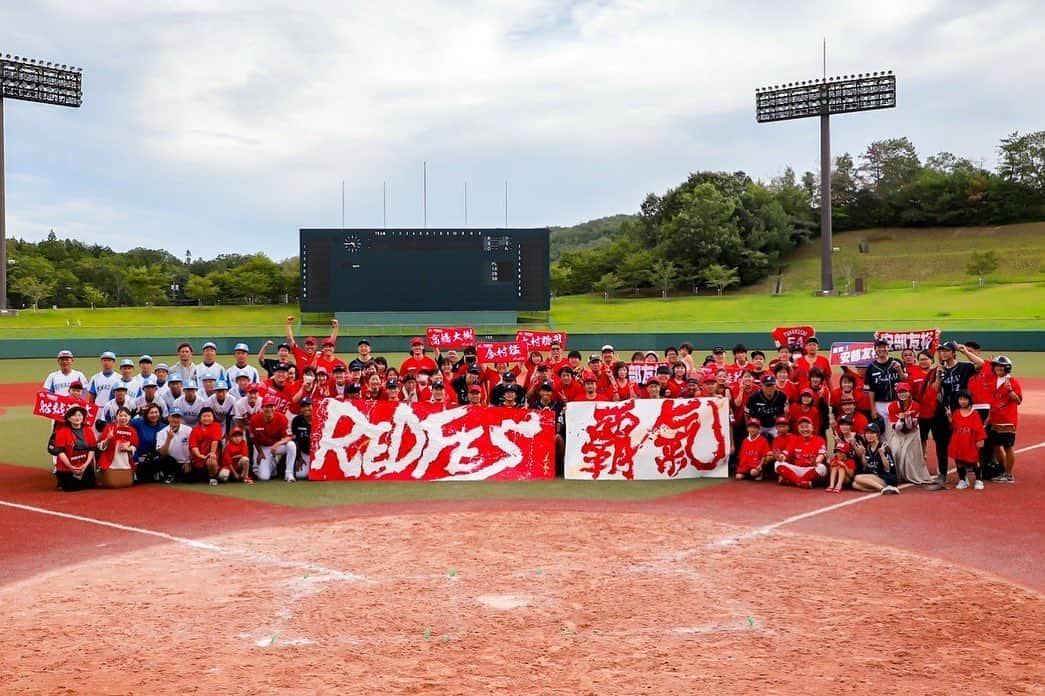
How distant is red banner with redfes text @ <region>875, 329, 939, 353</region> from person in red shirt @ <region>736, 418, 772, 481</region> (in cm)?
239

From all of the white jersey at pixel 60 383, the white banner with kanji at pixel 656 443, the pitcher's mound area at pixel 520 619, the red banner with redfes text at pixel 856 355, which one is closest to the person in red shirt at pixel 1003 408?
the red banner with redfes text at pixel 856 355

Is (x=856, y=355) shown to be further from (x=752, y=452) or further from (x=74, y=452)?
(x=74, y=452)

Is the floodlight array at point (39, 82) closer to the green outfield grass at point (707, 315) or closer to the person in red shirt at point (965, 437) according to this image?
the green outfield grass at point (707, 315)

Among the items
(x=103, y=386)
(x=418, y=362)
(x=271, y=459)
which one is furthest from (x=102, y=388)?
(x=418, y=362)

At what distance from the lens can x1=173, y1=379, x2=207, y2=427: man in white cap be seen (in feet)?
43.9

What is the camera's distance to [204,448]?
13.1 metres

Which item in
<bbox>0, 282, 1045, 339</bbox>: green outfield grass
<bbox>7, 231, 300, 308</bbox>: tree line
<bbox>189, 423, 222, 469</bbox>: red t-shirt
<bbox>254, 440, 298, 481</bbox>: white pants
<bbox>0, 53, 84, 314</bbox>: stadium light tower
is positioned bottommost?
<bbox>254, 440, 298, 481</bbox>: white pants

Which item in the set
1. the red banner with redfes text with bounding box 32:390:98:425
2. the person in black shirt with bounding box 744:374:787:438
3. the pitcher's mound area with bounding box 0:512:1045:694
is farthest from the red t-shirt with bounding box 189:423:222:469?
the person in black shirt with bounding box 744:374:787:438

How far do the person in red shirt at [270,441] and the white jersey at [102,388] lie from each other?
Answer: 8.05 feet

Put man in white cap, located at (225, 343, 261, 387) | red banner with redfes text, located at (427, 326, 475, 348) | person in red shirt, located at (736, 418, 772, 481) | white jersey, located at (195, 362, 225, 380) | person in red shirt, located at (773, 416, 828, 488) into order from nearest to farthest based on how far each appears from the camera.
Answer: person in red shirt, located at (773, 416, 828, 488)
person in red shirt, located at (736, 418, 772, 481)
white jersey, located at (195, 362, 225, 380)
man in white cap, located at (225, 343, 261, 387)
red banner with redfes text, located at (427, 326, 475, 348)

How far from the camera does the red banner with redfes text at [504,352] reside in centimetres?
1736

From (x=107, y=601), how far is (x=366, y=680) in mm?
3114

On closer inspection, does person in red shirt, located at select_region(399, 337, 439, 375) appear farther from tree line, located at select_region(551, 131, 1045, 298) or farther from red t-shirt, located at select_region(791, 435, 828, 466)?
tree line, located at select_region(551, 131, 1045, 298)

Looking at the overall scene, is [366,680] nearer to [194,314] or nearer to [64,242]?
[194,314]
